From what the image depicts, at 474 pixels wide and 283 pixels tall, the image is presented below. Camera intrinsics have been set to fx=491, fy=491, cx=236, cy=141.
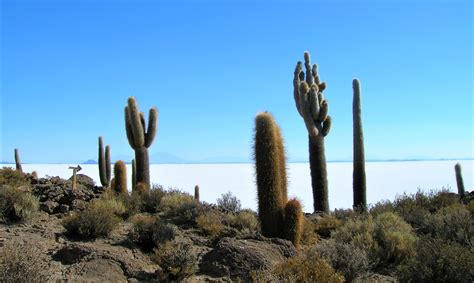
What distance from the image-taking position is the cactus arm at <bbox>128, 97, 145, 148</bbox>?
20.7 metres

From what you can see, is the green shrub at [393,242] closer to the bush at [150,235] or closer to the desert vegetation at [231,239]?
the desert vegetation at [231,239]

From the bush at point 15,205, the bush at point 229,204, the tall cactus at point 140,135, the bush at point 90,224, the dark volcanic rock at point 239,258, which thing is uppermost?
the tall cactus at point 140,135

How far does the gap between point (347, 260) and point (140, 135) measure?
13753 millimetres

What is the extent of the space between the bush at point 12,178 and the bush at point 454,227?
1166 cm

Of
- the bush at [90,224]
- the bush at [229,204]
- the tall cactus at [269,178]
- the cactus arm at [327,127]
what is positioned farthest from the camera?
the cactus arm at [327,127]

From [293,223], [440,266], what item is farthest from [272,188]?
[440,266]

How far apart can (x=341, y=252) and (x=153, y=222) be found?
4.61m

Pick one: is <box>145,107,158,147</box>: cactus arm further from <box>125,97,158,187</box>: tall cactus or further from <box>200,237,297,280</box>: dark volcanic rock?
<box>200,237,297,280</box>: dark volcanic rock

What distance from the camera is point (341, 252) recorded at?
8.95m

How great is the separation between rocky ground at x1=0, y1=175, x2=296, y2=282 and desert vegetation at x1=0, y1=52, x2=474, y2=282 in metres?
0.02

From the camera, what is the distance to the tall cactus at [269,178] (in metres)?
11.5

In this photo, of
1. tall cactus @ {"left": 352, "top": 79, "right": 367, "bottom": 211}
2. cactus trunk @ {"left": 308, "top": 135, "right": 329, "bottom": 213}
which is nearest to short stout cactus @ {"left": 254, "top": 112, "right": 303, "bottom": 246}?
cactus trunk @ {"left": 308, "top": 135, "right": 329, "bottom": 213}

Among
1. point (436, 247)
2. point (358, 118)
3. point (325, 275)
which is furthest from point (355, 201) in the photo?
point (325, 275)

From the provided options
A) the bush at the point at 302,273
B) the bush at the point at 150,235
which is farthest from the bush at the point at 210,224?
the bush at the point at 302,273
